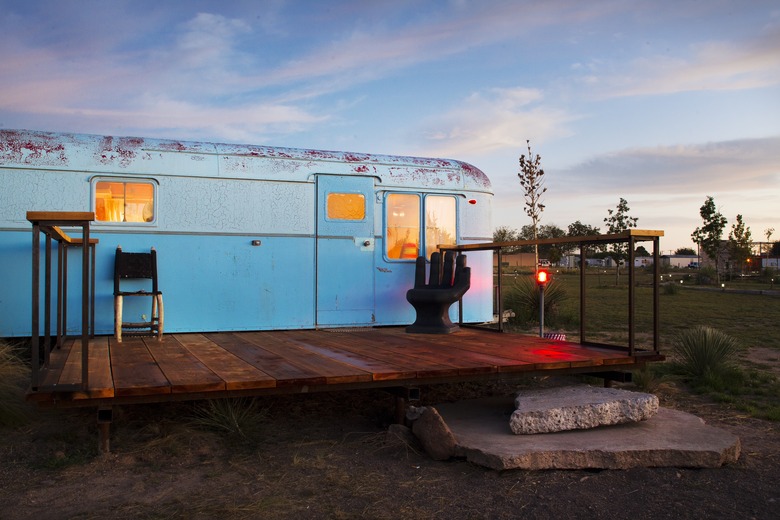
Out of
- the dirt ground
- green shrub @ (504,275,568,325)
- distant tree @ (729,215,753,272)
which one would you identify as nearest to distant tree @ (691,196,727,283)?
distant tree @ (729,215,753,272)

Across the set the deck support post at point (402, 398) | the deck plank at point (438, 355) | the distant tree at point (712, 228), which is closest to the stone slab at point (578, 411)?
the deck plank at point (438, 355)

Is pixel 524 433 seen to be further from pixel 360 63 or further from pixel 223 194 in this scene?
pixel 360 63

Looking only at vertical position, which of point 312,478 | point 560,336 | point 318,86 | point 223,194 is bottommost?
point 312,478

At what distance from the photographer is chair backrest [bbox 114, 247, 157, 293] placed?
661 centimetres

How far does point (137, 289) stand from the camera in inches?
268

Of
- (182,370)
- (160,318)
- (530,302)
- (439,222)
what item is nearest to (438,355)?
(182,370)

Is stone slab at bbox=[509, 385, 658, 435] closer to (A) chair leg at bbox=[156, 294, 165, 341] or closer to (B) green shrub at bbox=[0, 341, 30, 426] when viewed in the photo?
(A) chair leg at bbox=[156, 294, 165, 341]

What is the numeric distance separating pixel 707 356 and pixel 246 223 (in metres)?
5.35

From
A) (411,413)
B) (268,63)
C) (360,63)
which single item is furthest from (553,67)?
(411,413)

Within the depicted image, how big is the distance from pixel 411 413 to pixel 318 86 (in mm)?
6474

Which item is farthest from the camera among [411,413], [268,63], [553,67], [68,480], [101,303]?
[553,67]

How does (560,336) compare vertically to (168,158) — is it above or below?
below

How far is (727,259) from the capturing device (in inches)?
1280

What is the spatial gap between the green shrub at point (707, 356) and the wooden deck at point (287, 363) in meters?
1.84
